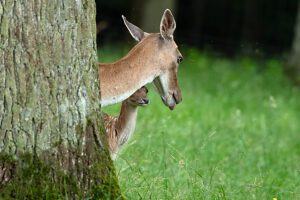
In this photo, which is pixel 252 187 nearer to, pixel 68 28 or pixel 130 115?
pixel 130 115

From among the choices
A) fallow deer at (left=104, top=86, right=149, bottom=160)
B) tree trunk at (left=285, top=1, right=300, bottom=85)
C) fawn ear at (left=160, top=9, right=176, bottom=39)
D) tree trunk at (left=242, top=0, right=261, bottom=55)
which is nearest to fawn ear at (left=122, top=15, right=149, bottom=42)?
fawn ear at (left=160, top=9, right=176, bottom=39)

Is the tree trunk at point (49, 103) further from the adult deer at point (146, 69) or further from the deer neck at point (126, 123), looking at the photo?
the deer neck at point (126, 123)

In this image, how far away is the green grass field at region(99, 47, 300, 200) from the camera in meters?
4.75

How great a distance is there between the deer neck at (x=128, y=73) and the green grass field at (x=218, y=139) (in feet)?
1.68

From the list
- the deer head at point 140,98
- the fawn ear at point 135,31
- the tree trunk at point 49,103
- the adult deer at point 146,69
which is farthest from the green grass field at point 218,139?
the fawn ear at point 135,31

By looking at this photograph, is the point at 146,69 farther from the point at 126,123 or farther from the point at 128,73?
the point at 126,123

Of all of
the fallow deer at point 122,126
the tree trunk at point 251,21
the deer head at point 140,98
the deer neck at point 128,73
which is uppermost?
the deer neck at point 128,73

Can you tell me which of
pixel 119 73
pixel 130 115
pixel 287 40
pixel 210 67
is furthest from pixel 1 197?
pixel 287 40

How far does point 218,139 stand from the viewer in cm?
716

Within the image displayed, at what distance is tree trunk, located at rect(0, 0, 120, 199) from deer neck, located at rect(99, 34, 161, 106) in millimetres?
657

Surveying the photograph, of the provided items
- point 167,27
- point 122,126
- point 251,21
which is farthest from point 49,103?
point 251,21

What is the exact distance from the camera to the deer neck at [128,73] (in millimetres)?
4480

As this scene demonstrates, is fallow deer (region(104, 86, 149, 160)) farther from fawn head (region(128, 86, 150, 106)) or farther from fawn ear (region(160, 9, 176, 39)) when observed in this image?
fawn ear (region(160, 9, 176, 39))

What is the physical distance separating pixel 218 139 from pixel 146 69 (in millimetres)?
2790
